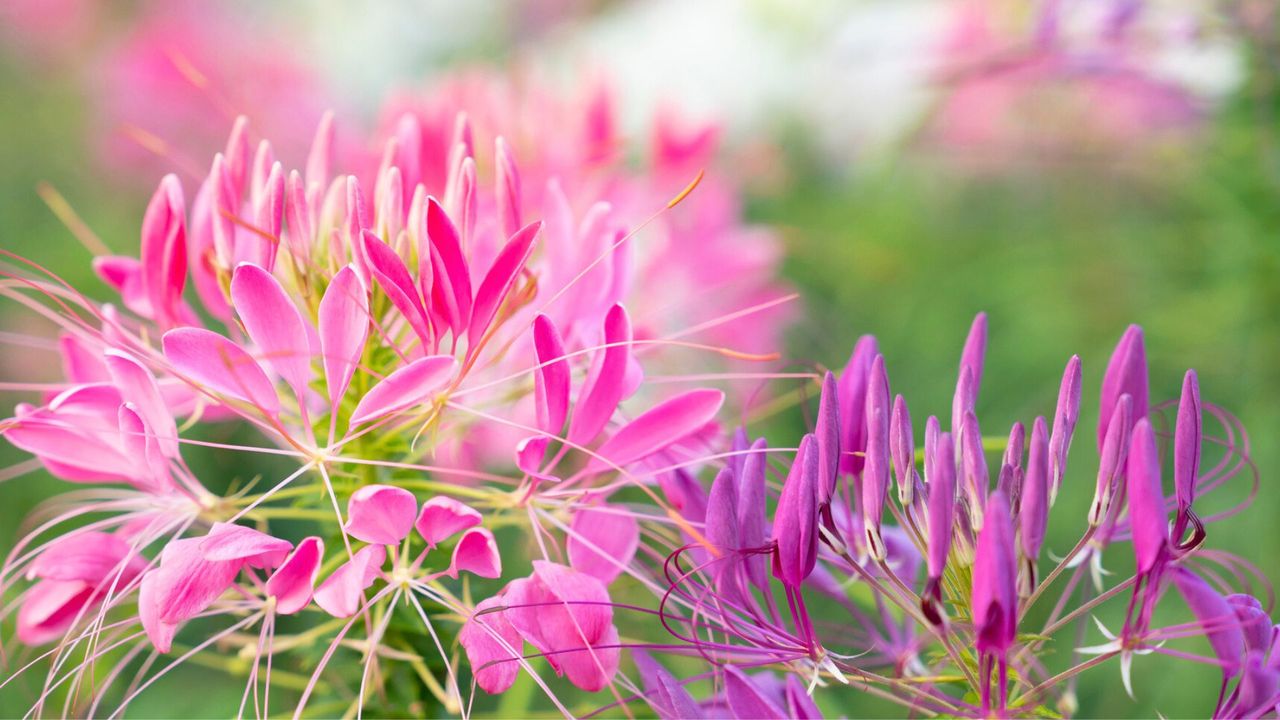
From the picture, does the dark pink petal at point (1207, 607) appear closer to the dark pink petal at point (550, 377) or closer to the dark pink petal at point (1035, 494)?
the dark pink petal at point (1035, 494)

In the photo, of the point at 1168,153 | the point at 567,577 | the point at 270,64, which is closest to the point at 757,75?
the point at 270,64

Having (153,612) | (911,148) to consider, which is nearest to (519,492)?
(153,612)

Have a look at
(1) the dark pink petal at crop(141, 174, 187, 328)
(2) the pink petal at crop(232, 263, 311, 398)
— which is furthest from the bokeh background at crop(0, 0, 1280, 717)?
(2) the pink petal at crop(232, 263, 311, 398)

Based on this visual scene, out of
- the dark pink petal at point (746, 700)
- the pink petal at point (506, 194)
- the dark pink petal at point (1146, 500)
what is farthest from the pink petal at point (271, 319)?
the dark pink petal at point (1146, 500)

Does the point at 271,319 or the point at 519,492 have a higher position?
the point at 271,319

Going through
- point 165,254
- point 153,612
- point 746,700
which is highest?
point 165,254

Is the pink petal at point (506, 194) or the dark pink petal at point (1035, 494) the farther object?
the pink petal at point (506, 194)

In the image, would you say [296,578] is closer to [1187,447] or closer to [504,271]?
[504,271]
